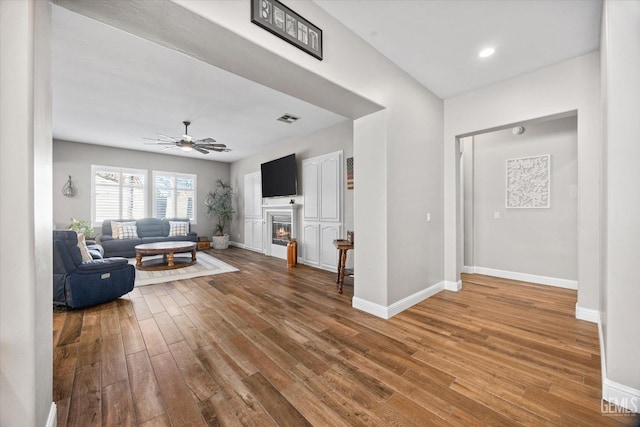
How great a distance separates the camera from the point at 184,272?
15.3ft

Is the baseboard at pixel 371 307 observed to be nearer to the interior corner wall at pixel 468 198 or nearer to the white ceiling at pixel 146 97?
the interior corner wall at pixel 468 198

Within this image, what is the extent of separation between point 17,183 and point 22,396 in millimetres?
841

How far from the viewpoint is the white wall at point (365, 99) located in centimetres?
151

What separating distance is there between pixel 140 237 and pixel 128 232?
31 centimetres

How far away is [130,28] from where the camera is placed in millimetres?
1538

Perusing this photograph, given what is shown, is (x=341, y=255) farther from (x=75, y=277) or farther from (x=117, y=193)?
(x=117, y=193)

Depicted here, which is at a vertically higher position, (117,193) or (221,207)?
(117,193)

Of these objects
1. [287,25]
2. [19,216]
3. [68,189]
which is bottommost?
[19,216]

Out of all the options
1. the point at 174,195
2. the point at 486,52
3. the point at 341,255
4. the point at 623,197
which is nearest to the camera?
the point at 623,197

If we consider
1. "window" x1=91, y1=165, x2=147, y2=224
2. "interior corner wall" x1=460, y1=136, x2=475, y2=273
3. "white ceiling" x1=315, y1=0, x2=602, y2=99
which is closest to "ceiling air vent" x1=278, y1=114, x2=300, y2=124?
"white ceiling" x1=315, y1=0, x2=602, y2=99

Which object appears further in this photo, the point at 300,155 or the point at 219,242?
the point at 219,242

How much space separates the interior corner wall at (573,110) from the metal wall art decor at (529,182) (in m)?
1.33

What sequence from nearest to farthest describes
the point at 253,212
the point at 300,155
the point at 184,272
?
1. the point at 184,272
2. the point at 300,155
3. the point at 253,212

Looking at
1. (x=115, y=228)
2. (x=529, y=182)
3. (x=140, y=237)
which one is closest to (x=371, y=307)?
(x=529, y=182)
